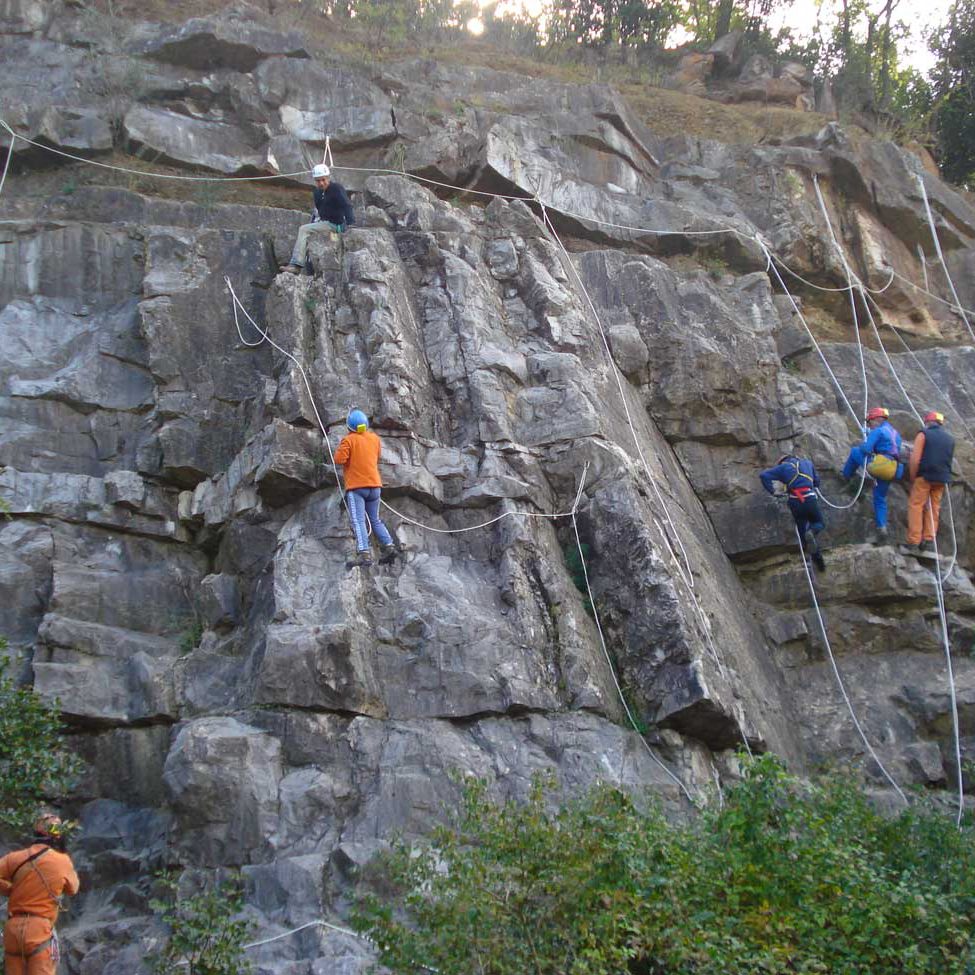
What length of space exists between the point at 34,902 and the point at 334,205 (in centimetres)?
1005

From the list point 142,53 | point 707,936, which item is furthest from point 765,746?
point 142,53

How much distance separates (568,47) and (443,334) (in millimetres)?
15343

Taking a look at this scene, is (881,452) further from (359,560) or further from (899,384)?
(359,560)

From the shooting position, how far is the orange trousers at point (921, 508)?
14.5m

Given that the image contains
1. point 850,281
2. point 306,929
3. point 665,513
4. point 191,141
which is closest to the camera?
point 306,929

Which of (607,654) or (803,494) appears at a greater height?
(803,494)

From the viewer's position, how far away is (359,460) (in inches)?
477

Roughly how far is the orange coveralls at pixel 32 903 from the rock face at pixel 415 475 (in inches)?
39.9

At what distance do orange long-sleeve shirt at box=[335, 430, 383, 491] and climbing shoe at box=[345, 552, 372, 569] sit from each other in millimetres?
703

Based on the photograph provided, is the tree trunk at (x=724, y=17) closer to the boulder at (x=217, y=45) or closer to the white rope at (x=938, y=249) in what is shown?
the white rope at (x=938, y=249)

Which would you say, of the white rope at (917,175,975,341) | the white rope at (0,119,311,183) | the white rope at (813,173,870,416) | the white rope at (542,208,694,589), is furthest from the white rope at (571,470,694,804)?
the white rope at (917,175,975,341)

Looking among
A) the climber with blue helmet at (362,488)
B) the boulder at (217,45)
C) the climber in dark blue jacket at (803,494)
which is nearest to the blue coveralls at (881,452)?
the climber in dark blue jacket at (803,494)

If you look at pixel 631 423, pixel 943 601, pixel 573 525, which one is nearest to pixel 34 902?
pixel 573 525

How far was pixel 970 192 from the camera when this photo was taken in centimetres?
2475
